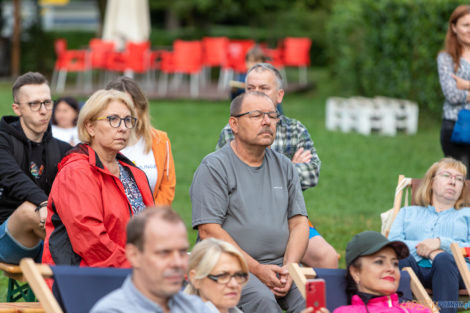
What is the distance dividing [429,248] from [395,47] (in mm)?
11708

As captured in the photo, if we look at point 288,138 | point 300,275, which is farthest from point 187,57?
point 300,275

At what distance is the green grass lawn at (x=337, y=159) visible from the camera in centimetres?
980

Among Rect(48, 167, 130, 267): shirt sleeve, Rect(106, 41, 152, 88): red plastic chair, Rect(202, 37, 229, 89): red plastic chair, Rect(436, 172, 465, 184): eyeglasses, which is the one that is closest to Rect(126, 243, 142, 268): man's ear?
Rect(48, 167, 130, 267): shirt sleeve

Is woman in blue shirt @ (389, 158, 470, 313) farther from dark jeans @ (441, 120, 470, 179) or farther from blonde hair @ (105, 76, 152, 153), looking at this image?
blonde hair @ (105, 76, 152, 153)

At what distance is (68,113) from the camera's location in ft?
27.9

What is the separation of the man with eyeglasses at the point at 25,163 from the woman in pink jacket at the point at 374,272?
2092 mm

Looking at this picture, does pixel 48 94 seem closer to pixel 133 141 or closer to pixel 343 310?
pixel 133 141

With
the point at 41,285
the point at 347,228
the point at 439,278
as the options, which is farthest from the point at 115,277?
the point at 347,228

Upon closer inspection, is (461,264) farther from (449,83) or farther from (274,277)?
(449,83)

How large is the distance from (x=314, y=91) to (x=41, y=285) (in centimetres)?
2185

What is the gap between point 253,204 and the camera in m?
5.05

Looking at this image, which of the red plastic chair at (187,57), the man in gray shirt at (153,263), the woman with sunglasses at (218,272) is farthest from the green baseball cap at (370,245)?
the red plastic chair at (187,57)

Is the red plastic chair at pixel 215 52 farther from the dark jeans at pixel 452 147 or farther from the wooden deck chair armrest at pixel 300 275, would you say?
the wooden deck chair armrest at pixel 300 275

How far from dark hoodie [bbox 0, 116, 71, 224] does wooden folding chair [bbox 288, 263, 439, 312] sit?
6.46 feet
